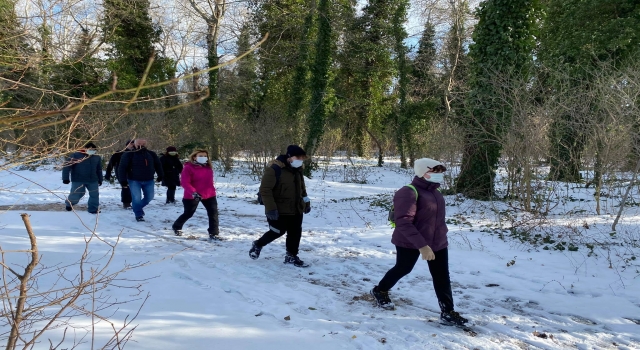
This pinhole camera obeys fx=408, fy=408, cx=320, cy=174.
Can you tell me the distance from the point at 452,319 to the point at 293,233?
2562mm

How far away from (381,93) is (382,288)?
2664 cm

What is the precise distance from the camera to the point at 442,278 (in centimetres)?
409

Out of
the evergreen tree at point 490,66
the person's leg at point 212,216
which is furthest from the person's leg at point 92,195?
the evergreen tree at point 490,66

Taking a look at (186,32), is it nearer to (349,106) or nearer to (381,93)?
(349,106)

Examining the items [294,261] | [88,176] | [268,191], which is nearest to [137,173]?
[88,176]

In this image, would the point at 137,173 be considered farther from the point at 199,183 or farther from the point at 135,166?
the point at 199,183

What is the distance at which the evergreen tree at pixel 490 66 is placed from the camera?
36.9 ft

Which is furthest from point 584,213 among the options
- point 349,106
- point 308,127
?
point 349,106

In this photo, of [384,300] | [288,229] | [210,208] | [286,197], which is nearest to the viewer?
[384,300]

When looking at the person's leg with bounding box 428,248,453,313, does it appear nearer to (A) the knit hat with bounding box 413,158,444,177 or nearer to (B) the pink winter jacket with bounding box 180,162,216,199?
(A) the knit hat with bounding box 413,158,444,177

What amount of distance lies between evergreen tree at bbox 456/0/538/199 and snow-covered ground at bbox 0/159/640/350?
2.44 meters

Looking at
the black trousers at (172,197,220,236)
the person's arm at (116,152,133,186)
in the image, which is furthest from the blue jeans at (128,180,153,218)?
the black trousers at (172,197,220,236)

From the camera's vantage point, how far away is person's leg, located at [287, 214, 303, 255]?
5.84 metres

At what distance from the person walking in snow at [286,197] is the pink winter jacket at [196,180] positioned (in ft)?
5.67
